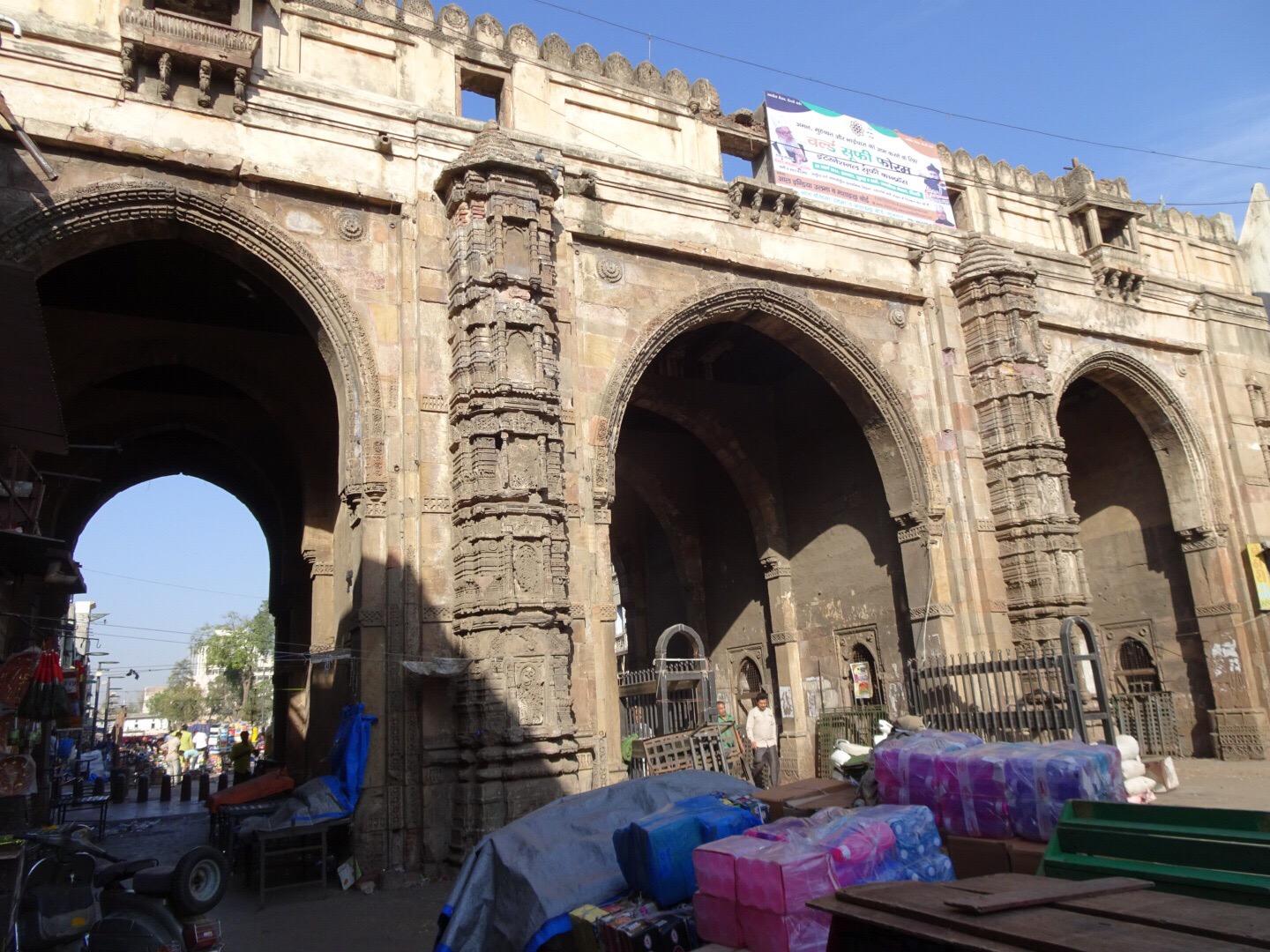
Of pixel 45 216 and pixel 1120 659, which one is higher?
pixel 45 216

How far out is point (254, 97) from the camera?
10.7 metres

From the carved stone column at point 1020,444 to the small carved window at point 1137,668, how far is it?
18.2 ft

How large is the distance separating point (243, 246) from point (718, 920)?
904 cm

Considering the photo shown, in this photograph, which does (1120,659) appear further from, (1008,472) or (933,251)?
(933,251)

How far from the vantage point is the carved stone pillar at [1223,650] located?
51.8 ft

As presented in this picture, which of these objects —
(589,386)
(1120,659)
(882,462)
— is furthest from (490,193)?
(1120,659)

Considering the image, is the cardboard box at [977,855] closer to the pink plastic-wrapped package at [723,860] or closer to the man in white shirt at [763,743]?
the pink plastic-wrapped package at [723,860]

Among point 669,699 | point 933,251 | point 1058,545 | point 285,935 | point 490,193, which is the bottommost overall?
point 285,935

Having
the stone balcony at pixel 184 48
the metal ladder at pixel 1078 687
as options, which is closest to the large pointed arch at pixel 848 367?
the metal ladder at pixel 1078 687

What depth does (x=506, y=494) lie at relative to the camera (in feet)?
32.1

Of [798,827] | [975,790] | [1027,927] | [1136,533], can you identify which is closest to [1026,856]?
[975,790]

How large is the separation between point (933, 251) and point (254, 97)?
33.5 feet

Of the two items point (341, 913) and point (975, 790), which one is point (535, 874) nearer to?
point (975, 790)

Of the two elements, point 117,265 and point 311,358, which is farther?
point 311,358
